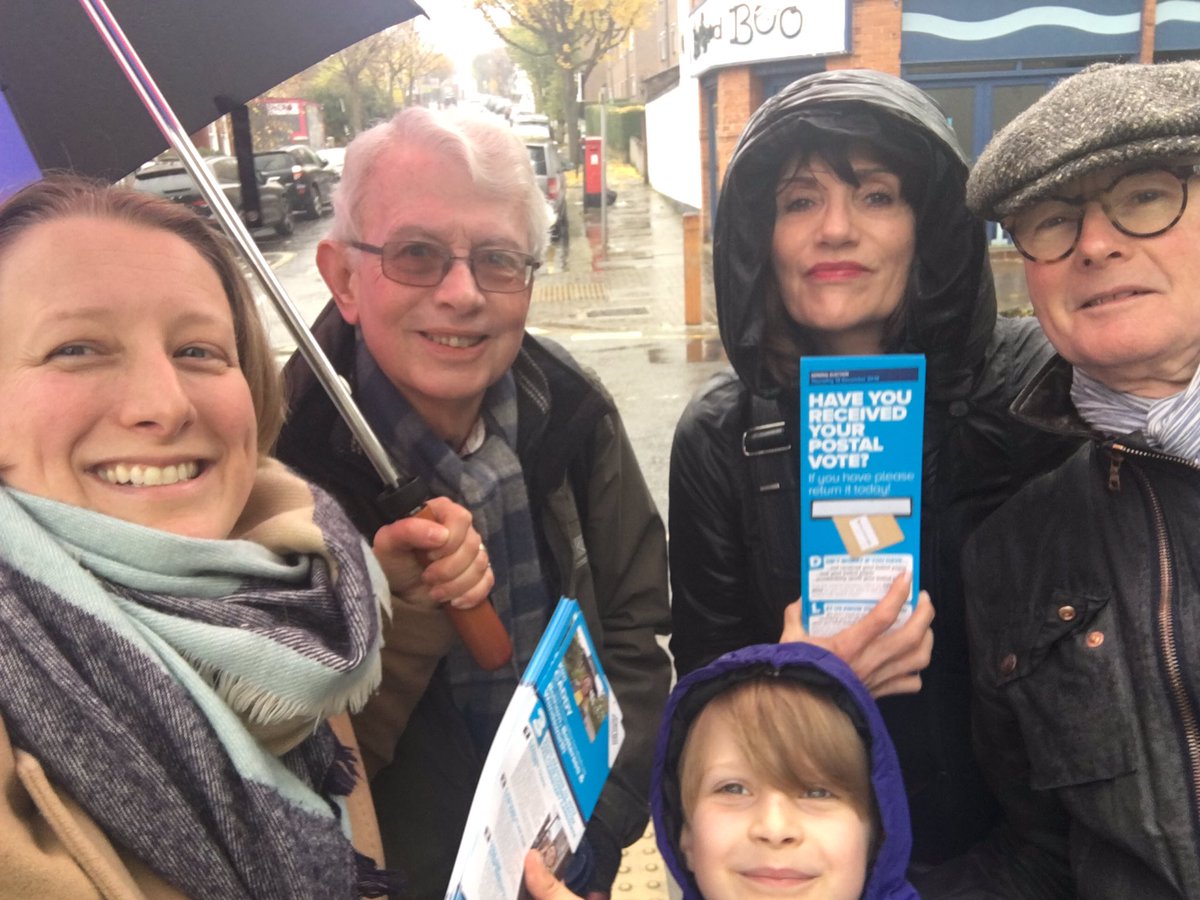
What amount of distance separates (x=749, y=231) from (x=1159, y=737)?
1.16 metres

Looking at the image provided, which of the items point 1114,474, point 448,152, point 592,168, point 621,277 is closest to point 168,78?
point 448,152

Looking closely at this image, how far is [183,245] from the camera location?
1.36 metres

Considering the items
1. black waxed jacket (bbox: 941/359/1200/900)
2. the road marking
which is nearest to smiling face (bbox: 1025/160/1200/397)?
black waxed jacket (bbox: 941/359/1200/900)

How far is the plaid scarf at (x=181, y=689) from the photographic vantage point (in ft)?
3.45

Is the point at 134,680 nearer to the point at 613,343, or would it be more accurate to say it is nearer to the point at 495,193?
the point at 495,193

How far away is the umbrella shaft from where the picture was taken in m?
1.35

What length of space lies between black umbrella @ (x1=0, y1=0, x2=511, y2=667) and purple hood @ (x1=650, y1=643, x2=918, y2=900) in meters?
0.35

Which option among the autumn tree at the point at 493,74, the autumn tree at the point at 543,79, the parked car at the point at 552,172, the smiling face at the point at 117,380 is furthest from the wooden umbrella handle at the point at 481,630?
the autumn tree at the point at 493,74

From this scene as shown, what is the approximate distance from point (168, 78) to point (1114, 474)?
1.67 metres

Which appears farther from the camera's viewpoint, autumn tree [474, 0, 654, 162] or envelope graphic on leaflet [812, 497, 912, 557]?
autumn tree [474, 0, 654, 162]

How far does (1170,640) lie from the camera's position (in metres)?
1.31

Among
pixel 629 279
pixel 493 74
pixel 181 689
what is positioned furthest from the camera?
pixel 493 74

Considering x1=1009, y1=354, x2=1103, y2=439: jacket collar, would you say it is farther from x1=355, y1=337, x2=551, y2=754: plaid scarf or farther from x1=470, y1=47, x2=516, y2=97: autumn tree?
x1=470, y1=47, x2=516, y2=97: autumn tree

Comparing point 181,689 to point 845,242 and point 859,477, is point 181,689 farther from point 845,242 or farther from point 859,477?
point 845,242
